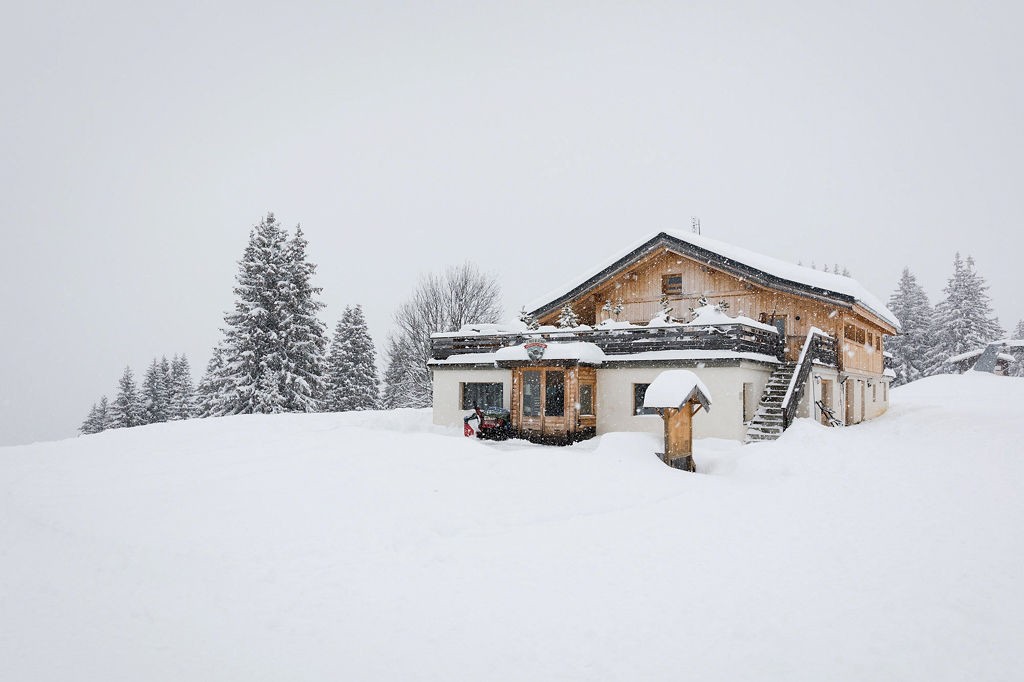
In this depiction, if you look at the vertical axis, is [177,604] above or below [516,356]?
below

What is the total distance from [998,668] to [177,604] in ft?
27.9

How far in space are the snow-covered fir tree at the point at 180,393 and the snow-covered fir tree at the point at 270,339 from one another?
49.3 feet

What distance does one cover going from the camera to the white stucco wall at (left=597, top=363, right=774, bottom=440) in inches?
756

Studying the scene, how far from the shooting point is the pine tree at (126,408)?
44281 mm

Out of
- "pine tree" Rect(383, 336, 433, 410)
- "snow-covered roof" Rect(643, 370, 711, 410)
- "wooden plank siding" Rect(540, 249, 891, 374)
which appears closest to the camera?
"snow-covered roof" Rect(643, 370, 711, 410)

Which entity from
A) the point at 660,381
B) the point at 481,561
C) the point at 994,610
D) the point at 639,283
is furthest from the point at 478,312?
the point at 994,610

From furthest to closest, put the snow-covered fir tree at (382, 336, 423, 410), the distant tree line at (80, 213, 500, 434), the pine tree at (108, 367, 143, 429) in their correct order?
the pine tree at (108, 367, 143, 429)
the snow-covered fir tree at (382, 336, 423, 410)
the distant tree line at (80, 213, 500, 434)

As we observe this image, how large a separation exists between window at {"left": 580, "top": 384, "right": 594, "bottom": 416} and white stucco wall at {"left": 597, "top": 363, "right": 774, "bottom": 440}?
0.33 m

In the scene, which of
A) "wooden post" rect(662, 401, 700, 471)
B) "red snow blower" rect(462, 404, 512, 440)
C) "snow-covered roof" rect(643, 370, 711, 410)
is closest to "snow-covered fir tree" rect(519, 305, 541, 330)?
"red snow blower" rect(462, 404, 512, 440)

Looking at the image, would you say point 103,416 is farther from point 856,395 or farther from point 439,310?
point 856,395

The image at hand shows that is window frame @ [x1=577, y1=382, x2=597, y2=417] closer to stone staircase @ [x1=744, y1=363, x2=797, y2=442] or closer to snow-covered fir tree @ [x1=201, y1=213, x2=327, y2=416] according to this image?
stone staircase @ [x1=744, y1=363, x2=797, y2=442]

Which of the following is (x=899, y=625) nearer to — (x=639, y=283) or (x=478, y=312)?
(x=639, y=283)

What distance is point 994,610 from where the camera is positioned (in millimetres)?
6602

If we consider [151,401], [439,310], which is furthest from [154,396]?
[439,310]
